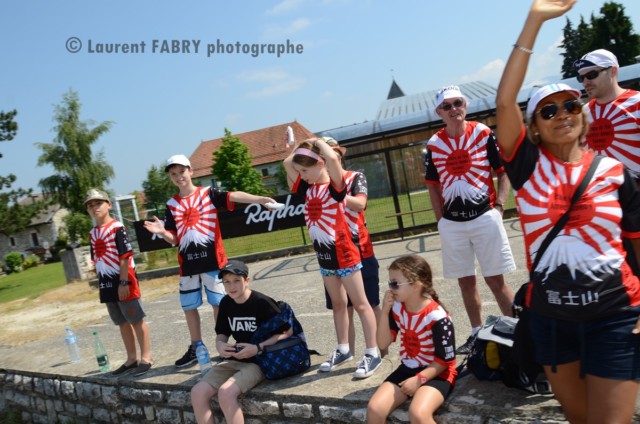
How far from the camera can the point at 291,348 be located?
4359 mm

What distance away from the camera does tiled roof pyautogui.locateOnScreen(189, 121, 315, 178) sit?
72.8 meters

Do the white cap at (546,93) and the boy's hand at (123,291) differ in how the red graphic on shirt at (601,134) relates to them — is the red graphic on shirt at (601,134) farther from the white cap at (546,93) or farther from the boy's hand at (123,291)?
the boy's hand at (123,291)

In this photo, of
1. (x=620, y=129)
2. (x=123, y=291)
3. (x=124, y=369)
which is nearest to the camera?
(x=620, y=129)

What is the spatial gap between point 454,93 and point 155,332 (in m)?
5.42

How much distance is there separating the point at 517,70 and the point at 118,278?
14.4ft

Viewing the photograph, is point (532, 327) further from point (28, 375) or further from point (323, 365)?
point (28, 375)

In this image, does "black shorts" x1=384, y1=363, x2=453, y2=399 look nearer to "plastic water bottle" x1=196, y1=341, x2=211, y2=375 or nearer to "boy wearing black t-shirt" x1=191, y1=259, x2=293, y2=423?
"boy wearing black t-shirt" x1=191, y1=259, x2=293, y2=423

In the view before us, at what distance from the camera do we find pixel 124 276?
17.6 feet

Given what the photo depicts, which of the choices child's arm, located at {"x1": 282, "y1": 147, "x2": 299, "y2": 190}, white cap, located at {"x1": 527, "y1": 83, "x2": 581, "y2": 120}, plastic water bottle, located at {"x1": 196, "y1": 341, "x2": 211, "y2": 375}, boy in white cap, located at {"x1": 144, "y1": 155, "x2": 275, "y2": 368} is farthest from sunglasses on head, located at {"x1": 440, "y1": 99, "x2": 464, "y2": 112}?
plastic water bottle, located at {"x1": 196, "y1": 341, "x2": 211, "y2": 375}

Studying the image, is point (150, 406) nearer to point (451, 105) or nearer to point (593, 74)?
point (451, 105)

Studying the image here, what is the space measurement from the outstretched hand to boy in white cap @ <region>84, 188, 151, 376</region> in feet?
14.3

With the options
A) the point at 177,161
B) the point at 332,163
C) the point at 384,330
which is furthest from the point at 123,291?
the point at 384,330

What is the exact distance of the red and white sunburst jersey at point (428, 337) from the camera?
11.0 ft

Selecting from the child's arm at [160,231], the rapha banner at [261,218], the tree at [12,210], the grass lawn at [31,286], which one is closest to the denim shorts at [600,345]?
the child's arm at [160,231]
